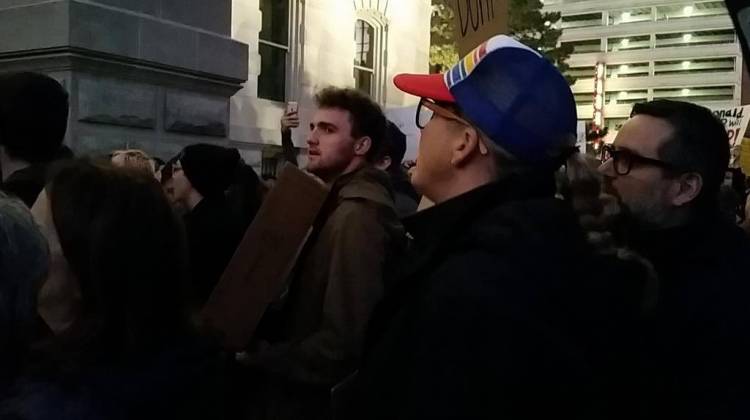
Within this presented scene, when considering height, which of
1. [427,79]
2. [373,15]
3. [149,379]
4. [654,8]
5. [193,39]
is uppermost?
[654,8]

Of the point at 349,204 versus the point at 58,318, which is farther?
the point at 349,204

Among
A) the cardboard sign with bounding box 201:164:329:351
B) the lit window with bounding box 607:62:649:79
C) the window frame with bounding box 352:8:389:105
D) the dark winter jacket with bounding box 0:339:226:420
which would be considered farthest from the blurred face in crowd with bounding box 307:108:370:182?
the lit window with bounding box 607:62:649:79

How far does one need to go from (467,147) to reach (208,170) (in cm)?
274

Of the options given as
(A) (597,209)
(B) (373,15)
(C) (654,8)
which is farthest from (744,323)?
(C) (654,8)

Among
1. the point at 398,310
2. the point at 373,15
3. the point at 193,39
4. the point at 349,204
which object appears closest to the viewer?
the point at 398,310

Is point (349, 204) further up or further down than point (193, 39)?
further down

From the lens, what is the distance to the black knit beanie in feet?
15.0

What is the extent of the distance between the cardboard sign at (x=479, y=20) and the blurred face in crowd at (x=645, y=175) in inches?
95.0

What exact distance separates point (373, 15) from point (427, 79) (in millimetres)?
12776

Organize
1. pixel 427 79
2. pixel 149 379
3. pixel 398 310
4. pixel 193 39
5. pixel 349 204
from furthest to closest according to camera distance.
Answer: pixel 193 39 → pixel 349 204 → pixel 427 79 → pixel 149 379 → pixel 398 310

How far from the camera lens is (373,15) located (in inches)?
579

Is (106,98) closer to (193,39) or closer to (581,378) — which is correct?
(193,39)

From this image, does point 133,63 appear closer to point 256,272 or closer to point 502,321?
point 256,272

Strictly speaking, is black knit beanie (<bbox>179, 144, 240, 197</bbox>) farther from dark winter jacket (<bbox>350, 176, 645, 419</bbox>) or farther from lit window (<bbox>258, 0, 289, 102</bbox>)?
lit window (<bbox>258, 0, 289, 102</bbox>)
